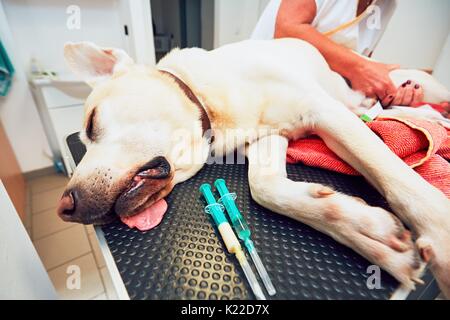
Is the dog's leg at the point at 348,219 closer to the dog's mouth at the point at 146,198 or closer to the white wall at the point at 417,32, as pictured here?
the dog's mouth at the point at 146,198

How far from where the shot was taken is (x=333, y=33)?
1328 mm

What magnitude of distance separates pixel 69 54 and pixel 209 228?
82 centimetres

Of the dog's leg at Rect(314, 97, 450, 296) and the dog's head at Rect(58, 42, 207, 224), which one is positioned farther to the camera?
the dog's head at Rect(58, 42, 207, 224)

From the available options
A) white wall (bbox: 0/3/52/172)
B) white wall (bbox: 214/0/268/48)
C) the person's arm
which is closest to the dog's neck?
the person's arm

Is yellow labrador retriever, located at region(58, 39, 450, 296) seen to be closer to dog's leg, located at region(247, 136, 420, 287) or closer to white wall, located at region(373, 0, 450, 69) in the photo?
dog's leg, located at region(247, 136, 420, 287)

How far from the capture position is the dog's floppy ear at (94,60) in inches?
31.0

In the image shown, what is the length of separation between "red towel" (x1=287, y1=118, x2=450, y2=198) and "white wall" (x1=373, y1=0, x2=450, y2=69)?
159 cm

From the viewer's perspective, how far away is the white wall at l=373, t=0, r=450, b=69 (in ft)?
5.52

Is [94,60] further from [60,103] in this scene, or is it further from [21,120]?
[21,120]

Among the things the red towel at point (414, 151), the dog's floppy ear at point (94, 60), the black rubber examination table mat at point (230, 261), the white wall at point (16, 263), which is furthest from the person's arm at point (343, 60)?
the white wall at point (16, 263)

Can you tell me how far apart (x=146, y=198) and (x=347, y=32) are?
1.51 m

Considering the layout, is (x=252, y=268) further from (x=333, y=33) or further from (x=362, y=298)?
(x=333, y=33)

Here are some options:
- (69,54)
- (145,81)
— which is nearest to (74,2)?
(69,54)

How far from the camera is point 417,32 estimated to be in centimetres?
178
